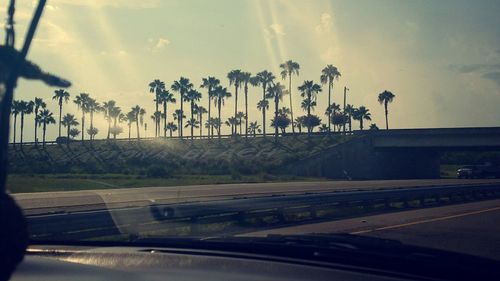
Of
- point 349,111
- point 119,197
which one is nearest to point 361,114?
point 349,111

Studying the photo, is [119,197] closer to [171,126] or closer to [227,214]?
[227,214]

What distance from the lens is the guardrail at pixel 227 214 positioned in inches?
503

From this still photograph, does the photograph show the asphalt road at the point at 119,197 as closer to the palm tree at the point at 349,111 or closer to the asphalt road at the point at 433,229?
the asphalt road at the point at 433,229

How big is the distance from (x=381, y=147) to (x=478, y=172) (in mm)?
11673

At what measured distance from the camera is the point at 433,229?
16984 millimetres

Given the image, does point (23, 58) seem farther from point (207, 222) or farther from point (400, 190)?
point (400, 190)

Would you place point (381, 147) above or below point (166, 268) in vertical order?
above

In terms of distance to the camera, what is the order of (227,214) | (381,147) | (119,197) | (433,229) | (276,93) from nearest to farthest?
(433,229) → (227,214) → (119,197) → (381,147) → (276,93)

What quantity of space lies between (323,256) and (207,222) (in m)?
12.3

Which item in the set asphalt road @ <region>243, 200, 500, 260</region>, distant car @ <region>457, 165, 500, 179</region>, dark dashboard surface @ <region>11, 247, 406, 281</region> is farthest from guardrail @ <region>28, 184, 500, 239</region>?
distant car @ <region>457, 165, 500, 179</region>

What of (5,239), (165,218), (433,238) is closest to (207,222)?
(165,218)

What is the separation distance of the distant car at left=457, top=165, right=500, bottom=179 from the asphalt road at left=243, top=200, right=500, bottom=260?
160 ft

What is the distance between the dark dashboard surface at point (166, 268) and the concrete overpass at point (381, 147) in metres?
61.6

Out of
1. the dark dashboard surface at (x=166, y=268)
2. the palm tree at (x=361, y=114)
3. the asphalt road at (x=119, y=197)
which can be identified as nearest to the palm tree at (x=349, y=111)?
the palm tree at (x=361, y=114)
